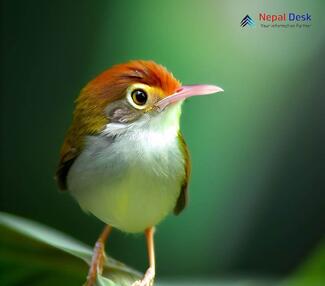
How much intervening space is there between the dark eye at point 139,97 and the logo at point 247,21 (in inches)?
18.5

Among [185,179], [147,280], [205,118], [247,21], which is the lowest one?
[147,280]

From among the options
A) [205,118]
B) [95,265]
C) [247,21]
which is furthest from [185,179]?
[247,21]

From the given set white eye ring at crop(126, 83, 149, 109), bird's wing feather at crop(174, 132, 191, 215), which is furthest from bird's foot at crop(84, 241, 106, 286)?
white eye ring at crop(126, 83, 149, 109)

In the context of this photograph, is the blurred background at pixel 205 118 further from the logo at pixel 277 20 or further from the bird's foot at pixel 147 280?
the bird's foot at pixel 147 280

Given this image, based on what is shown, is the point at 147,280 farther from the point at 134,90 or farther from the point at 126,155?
the point at 134,90

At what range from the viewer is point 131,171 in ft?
3.42

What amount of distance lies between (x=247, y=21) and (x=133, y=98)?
0.49 m

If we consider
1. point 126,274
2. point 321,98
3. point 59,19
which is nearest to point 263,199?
Result: point 321,98

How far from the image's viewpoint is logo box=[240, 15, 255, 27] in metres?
1.37

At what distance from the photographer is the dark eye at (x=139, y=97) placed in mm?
1029

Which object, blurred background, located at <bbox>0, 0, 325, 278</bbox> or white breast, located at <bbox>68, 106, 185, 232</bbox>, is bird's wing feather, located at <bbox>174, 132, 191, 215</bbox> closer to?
white breast, located at <bbox>68, 106, 185, 232</bbox>

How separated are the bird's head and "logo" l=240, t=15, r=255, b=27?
0.38 meters

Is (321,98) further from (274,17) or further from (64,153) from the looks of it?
(64,153)

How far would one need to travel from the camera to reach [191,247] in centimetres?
155
